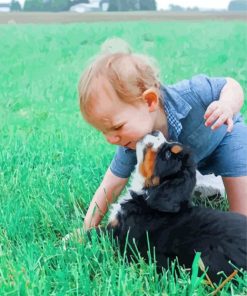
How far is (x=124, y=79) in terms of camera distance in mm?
2520

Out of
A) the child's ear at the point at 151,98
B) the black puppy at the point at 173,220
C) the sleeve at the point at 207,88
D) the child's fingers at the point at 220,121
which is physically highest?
the child's ear at the point at 151,98

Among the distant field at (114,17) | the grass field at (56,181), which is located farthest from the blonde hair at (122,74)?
the distant field at (114,17)

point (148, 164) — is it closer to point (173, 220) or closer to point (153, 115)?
point (173, 220)

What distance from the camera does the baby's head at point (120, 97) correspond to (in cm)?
250

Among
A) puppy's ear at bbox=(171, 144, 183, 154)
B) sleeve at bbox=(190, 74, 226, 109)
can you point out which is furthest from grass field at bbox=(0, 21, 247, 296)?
sleeve at bbox=(190, 74, 226, 109)

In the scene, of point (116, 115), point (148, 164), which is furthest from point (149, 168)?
point (116, 115)

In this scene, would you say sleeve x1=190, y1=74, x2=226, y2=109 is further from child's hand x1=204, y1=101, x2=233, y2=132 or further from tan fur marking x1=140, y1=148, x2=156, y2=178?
tan fur marking x1=140, y1=148, x2=156, y2=178

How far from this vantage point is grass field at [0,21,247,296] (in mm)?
2031

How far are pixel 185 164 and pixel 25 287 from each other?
2.40ft

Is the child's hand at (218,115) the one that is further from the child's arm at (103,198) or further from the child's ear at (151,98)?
the child's arm at (103,198)

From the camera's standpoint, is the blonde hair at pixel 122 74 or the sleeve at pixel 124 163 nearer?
the blonde hair at pixel 122 74

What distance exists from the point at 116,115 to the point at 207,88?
63 centimetres

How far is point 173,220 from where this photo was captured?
2.18 m

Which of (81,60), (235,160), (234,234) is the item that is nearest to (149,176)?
(234,234)
